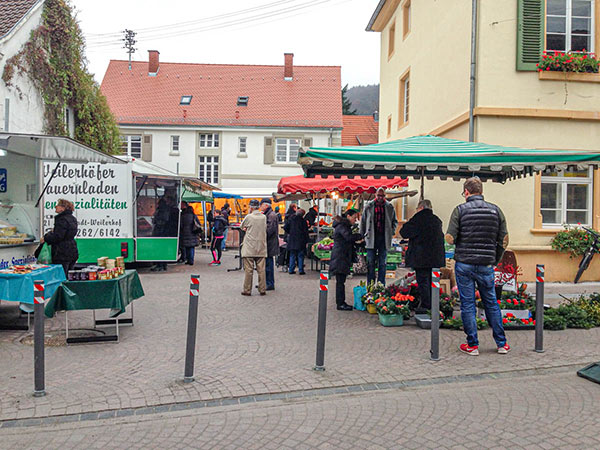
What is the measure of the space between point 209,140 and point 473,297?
3011cm

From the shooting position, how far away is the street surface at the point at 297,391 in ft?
13.0

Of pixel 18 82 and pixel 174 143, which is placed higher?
pixel 174 143

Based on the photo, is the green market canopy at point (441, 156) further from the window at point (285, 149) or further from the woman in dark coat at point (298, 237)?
the window at point (285, 149)

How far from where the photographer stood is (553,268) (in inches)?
459

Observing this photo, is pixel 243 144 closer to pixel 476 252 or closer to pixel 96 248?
pixel 96 248

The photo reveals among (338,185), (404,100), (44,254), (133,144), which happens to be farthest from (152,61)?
(44,254)

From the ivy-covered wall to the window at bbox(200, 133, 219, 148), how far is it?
14.8m

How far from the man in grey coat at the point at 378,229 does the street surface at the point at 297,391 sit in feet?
6.98

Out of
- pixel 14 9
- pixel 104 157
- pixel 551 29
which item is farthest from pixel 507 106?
pixel 14 9

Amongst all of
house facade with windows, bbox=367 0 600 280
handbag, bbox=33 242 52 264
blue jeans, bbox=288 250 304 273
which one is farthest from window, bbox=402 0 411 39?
handbag, bbox=33 242 52 264

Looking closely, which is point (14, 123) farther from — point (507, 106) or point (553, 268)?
point (553, 268)

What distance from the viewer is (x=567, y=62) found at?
11.3 meters

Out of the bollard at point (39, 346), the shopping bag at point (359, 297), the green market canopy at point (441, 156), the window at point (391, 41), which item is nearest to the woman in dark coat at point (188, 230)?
the shopping bag at point (359, 297)

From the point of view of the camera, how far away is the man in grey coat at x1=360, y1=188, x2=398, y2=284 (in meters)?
9.18
